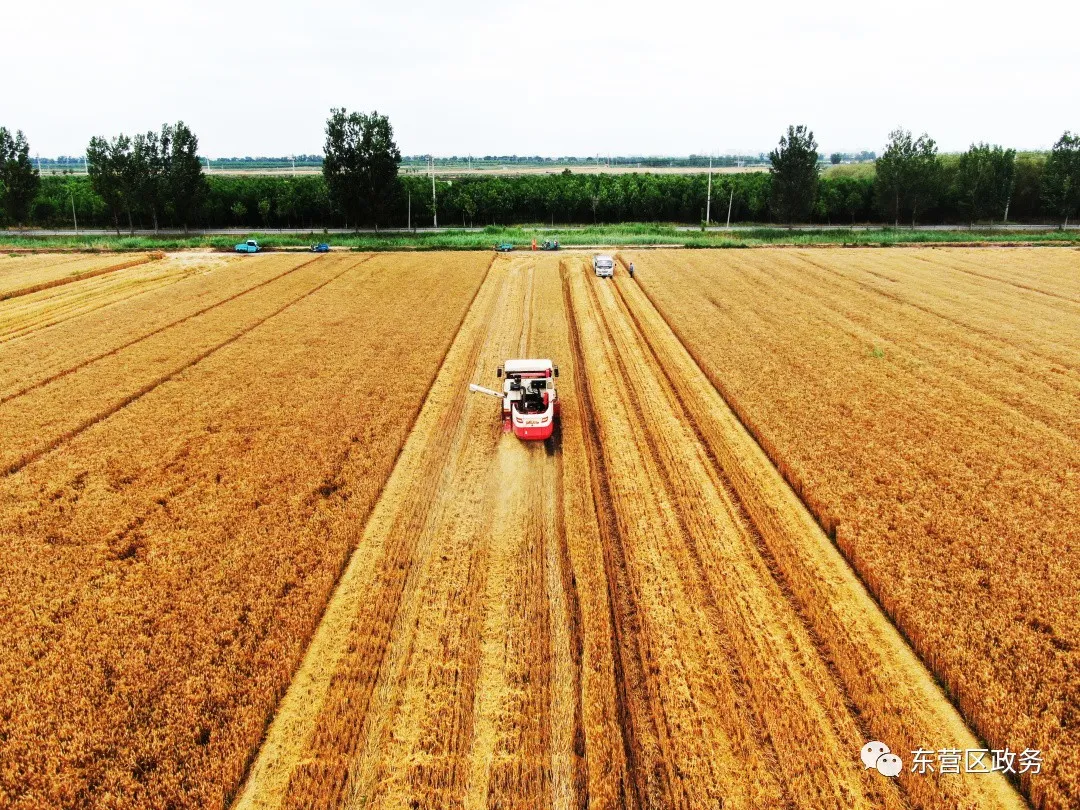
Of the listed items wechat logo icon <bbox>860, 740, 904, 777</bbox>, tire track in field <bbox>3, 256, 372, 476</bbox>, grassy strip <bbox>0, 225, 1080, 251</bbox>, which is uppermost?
grassy strip <bbox>0, 225, 1080, 251</bbox>

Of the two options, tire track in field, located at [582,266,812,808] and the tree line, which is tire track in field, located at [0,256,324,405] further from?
the tree line

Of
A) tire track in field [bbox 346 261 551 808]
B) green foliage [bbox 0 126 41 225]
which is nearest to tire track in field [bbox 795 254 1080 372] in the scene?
tire track in field [bbox 346 261 551 808]

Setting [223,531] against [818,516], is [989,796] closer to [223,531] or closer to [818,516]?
[818,516]

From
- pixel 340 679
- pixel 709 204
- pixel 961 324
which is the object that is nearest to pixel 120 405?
pixel 340 679

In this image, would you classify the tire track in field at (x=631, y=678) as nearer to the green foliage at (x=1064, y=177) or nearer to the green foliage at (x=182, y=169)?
the green foliage at (x=182, y=169)

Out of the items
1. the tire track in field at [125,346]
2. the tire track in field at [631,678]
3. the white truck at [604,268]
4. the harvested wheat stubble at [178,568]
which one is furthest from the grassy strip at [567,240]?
the tire track in field at [631,678]

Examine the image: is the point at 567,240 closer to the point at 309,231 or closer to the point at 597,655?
the point at 309,231

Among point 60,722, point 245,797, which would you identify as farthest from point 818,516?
point 60,722
